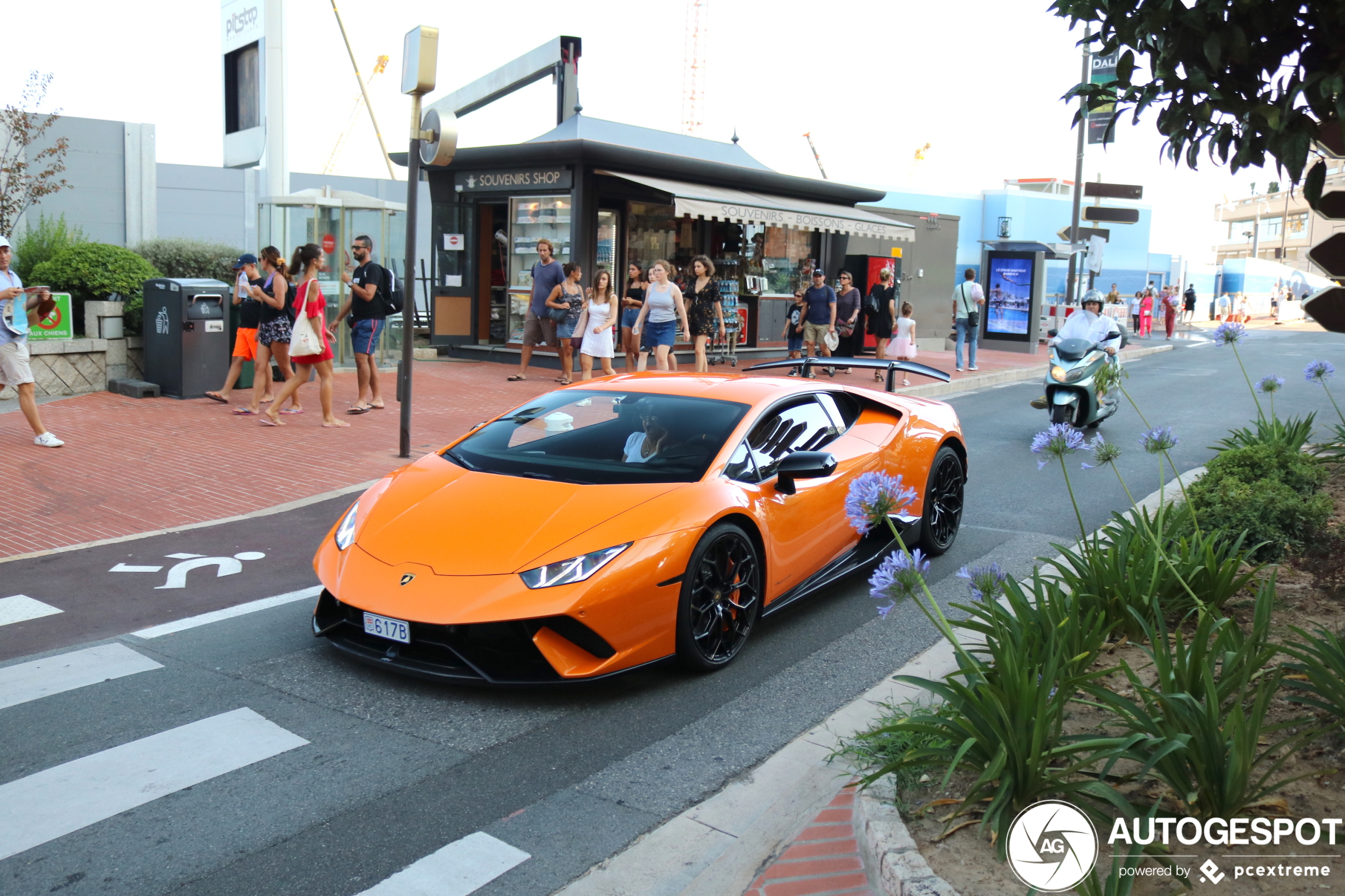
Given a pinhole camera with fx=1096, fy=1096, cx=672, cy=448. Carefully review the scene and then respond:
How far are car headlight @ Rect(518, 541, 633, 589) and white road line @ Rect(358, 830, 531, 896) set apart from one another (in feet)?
3.67

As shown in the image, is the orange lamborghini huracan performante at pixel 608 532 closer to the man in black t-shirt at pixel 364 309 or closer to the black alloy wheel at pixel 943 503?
the black alloy wheel at pixel 943 503

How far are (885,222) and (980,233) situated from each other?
4021 centimetres

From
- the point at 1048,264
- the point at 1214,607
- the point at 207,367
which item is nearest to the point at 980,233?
the point at 1048,264

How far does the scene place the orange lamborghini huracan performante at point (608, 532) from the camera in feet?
14.5

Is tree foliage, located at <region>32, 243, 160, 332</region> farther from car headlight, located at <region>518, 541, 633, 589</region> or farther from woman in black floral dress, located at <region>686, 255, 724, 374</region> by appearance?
car headlight, located at <region>518, 541, 633, 589</region>

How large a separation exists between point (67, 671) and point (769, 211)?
49.9 feet

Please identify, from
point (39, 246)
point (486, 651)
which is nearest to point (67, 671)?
point (486, 651)

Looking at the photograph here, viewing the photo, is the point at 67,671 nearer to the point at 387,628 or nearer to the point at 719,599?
the point at 387,628

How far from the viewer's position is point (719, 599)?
196 inches

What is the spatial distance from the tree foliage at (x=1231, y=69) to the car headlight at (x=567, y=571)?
2520 millimetres

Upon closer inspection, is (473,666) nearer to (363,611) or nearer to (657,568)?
(363,611)

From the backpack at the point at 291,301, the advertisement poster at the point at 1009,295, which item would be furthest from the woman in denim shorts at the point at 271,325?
the advertisement poster at the point at 1009,295

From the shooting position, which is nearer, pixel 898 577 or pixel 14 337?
pixel 898 577

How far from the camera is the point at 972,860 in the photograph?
9.79ft
